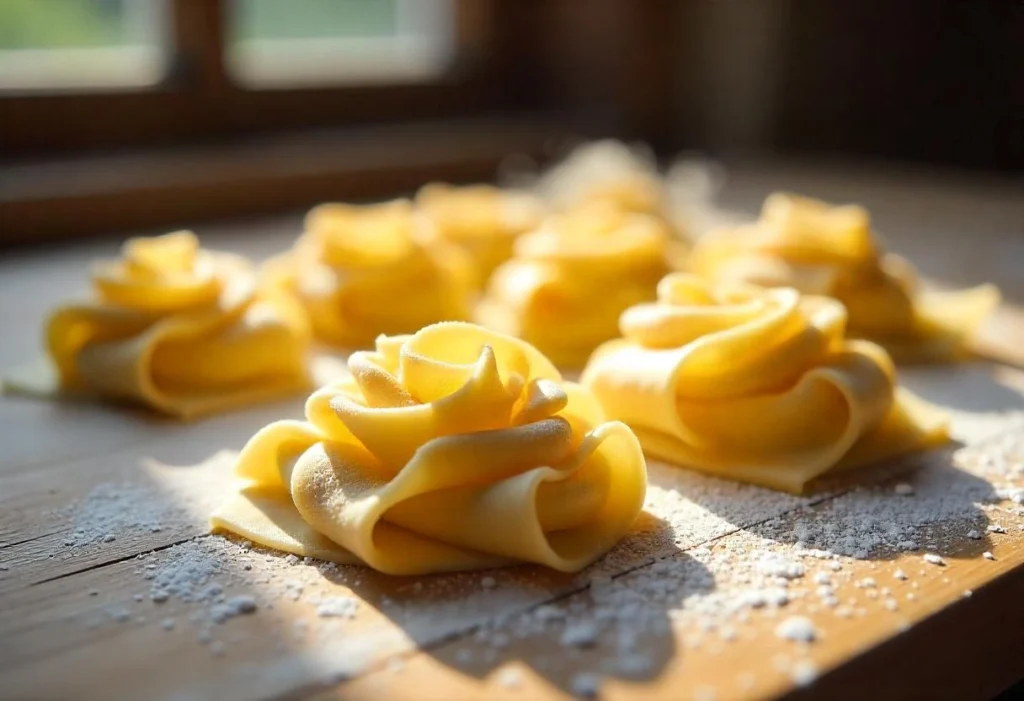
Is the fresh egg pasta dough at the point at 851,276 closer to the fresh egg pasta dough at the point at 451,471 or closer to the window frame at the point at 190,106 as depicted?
the fresh egg pasta dough at the point at 451,471

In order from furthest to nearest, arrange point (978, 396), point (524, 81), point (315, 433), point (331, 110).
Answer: point (524, 81) < point (331, 110) < point (978, 396) < point (315, 433)

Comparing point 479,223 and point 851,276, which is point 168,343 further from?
point 851,276

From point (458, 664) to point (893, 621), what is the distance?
42 cm

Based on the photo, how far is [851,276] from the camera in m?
2.01

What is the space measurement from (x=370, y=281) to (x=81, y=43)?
2.00 m

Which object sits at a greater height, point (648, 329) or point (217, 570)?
point (648, 329)

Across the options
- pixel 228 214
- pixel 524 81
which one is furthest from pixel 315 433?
pixel 524 81

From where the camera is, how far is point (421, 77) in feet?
14.2

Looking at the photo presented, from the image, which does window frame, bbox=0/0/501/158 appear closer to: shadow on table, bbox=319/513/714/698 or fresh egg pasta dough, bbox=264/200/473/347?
fresh egg pasta dough, bbox=264/200/473/347

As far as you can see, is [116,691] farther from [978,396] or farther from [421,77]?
[421,77]

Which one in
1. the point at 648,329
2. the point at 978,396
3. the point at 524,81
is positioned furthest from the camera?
the point at 524,81

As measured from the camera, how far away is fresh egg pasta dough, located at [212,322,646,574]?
112cm

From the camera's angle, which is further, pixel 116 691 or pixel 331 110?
pixel 331 110

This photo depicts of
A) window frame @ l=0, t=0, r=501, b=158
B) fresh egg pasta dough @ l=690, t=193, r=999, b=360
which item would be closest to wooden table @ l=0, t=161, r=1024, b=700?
fresh egg pasta dough @ l=690, t=193, r=999, b=360
